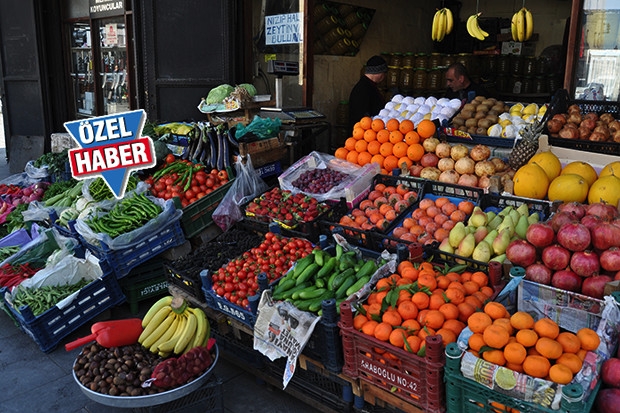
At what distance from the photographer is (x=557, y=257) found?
2764 mm

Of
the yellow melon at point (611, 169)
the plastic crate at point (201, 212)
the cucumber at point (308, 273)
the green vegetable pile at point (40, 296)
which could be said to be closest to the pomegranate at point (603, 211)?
the yellow melon at point (611, 169)

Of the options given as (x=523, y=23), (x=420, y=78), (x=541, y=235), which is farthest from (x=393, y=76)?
(x=541, y=235)

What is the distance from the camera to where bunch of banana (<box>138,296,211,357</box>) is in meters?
3.18

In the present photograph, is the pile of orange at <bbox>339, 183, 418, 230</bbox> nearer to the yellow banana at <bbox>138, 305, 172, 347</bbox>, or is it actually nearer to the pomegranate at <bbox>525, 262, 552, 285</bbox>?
the pomegranate at <bbox>525, 262, 552, 285</bbox>

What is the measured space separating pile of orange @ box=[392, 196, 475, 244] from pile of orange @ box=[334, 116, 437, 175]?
0.74 metres

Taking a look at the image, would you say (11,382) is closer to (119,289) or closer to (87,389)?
(119,289)

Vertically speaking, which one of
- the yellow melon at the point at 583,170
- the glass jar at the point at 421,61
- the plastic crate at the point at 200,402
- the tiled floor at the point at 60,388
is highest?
the glass jar at the point at 421,61

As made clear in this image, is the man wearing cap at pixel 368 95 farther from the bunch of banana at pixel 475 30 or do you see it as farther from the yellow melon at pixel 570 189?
the yellow melon at pixel 570 189

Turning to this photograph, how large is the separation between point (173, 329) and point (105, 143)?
2.02 metres

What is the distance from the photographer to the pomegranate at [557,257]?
2758 millimetres

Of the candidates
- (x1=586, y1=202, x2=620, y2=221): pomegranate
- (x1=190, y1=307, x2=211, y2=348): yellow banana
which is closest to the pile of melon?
(x1=586, y1=202, x2=620, y2=221): pomegranate

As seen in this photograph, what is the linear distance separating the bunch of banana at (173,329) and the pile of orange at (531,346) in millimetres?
1737

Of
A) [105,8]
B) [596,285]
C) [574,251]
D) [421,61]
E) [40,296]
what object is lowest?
[40,296]

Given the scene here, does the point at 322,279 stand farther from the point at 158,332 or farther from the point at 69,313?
the point at 69,313
